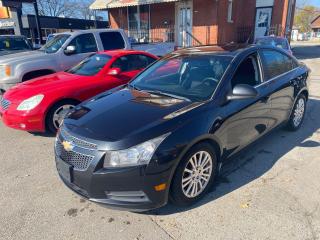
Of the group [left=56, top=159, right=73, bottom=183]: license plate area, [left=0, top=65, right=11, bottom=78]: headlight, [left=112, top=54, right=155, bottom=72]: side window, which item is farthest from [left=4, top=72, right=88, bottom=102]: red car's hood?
[left=56, top=159, right=73, bottom=183]: license plate area

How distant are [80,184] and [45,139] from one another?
2.69m

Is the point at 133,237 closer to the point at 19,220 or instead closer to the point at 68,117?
the point at 19,220

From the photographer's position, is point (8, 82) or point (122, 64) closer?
point (122, 64)

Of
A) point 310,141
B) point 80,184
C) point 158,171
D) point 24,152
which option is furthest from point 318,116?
point 24,152

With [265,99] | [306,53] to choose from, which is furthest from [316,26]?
[265,99]

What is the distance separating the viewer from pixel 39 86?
5309 millimetres

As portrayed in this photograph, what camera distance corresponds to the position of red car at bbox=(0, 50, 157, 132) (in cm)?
493

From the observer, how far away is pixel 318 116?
6172mm

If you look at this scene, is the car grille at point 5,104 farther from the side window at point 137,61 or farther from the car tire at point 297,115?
the car tire at point 297,115

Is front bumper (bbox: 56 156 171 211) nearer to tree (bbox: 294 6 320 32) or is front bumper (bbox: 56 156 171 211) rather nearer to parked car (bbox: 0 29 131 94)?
parked car (bbox: 0 29 131 94)

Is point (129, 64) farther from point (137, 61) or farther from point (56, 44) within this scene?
point (56, 44)

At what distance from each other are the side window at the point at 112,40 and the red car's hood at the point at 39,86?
2.83 meters

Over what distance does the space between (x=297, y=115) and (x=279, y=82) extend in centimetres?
114

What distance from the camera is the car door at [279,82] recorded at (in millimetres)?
4230
